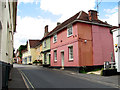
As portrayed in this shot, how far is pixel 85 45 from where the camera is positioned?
1698 cm

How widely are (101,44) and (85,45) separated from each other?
268 centimetres

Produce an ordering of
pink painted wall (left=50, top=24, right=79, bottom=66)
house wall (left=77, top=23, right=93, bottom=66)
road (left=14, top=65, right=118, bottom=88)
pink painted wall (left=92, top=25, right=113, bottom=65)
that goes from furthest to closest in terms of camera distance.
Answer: pink painted wall (left=92, top=25, right=113, bottom=65) → pink painted wall (left=50, top=24, right=79, bottom=66) → house wall (left=77, top=23, right=93, bottom=66) → road (left=14, top=65, right=118, bottom=88)

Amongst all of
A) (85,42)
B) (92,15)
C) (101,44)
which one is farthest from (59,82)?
(92,15)

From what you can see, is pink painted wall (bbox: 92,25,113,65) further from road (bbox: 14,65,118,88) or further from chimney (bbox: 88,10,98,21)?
road (bbox: 14,65,118,88)

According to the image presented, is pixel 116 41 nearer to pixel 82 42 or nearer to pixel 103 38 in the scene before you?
pixel 82 42

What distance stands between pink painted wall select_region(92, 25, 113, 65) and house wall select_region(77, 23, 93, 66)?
0.61 m

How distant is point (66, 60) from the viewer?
18.8 meters

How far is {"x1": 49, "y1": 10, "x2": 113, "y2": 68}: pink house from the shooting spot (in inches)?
656

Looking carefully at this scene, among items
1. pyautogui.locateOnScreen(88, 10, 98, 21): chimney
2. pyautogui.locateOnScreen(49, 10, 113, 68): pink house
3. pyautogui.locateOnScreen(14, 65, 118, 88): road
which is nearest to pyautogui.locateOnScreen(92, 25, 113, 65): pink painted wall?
pyautogui.locateOnScreen(49, 10, 113, 68): pink house

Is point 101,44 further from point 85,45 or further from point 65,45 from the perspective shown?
point 65,45

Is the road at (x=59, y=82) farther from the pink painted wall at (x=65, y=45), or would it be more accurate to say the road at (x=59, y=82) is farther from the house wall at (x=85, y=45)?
the pink painted wall at (x=65, y=45)

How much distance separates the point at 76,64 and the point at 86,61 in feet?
4.12

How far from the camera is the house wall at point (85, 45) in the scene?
1648 cm

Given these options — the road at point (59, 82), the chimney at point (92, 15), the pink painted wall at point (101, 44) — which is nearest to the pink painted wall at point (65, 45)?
the pink painted wall at point (101, 44)
